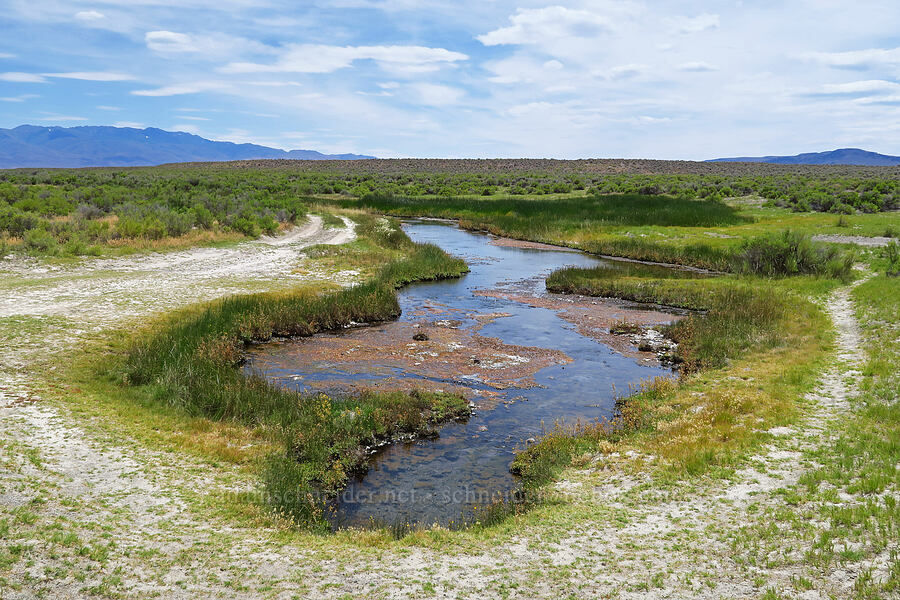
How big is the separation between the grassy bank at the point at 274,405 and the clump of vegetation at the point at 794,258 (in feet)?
73.1

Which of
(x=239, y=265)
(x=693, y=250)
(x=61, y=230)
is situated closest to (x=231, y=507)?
(x=239, y=265)

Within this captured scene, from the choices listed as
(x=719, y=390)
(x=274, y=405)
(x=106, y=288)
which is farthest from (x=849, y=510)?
(x=106, y=288)

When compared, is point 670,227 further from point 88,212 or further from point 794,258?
point 88,212

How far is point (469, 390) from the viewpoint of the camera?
629 inches

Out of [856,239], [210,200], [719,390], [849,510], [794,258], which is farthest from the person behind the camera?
[210,200]

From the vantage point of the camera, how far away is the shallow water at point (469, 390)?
1070 centimetres

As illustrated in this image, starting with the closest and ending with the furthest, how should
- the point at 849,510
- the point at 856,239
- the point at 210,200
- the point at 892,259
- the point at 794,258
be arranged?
1. the point at 849,510
2. the point at 892,259
3. the point at 794,258
4. the point at 856,239
5. the point at 210,200

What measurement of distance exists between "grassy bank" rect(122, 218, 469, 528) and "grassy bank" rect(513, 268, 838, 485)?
3.29 metres

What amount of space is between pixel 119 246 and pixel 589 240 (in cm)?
3149

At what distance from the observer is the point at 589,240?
44938mm

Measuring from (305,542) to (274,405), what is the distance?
556 cm

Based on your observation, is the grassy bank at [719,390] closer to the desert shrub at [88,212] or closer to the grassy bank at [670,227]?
the grassy bank at [670,227]

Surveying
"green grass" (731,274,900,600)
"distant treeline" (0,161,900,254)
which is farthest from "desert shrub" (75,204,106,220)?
"green grass" (731,274,900,600)

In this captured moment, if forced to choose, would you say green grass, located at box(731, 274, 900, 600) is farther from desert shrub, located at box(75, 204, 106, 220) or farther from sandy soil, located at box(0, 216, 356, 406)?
desert shrub, located at box(75, 204, 106, 220)
